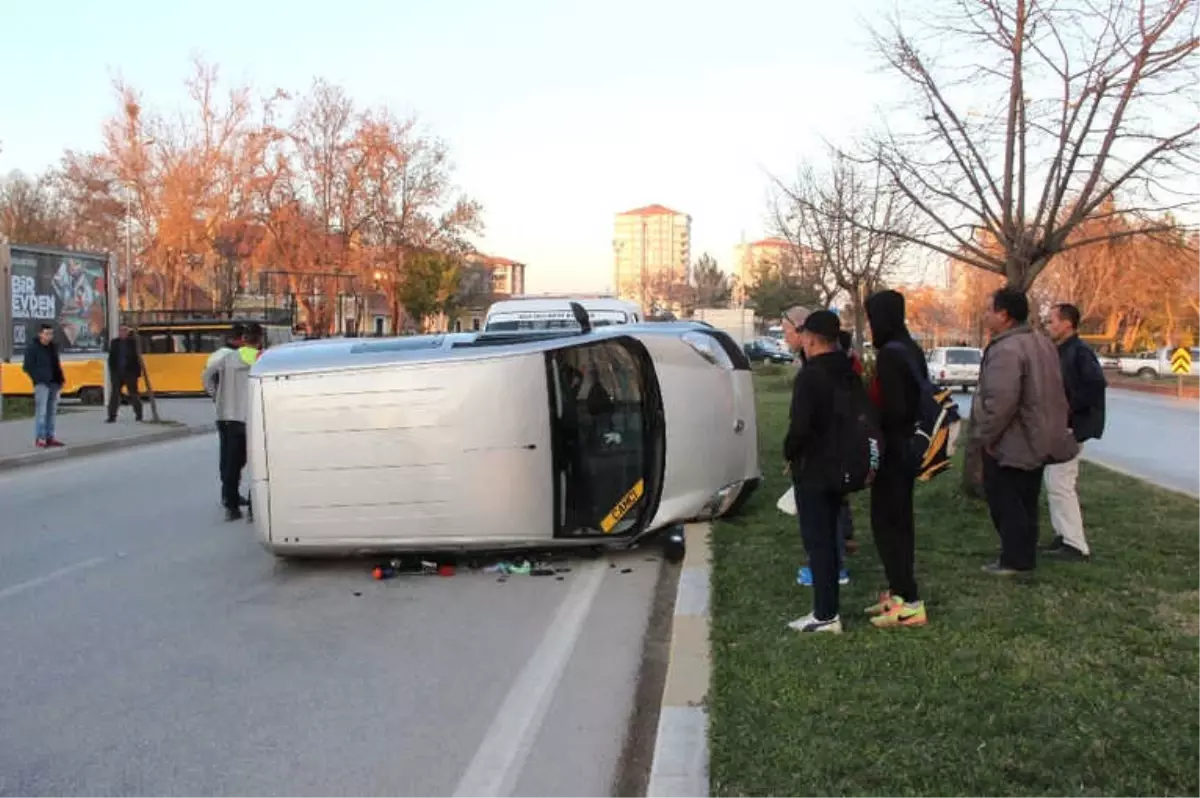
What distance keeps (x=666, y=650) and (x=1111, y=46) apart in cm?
691

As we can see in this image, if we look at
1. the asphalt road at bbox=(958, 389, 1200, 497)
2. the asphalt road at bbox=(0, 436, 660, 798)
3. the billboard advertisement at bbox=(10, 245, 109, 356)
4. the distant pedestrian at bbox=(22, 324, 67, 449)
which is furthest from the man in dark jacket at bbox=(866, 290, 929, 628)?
the billboard advertisement at bbox=(10, 245, 109, 356)

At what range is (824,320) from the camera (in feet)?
16.9

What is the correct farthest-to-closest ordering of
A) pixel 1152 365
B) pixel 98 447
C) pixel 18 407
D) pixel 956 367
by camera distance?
pixel 1152 365 < pixel 956 367 < pixel 18 407 < pixel 98 447

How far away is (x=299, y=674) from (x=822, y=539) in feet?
9.00

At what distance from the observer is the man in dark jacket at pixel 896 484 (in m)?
5.26

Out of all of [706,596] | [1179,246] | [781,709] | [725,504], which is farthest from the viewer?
[1179,246]

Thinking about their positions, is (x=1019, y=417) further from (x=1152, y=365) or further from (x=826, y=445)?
(x=1152, y=365)

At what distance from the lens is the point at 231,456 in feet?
31.1

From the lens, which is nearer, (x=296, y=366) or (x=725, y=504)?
(x=296, y=366)

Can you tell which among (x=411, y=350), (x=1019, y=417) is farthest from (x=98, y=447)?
(x=1019, y=417)

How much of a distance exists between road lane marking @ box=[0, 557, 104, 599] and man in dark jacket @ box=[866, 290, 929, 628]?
5605 mm

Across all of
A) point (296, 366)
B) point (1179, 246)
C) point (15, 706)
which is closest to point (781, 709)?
point (15, 706)

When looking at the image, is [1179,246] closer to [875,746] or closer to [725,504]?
[725,504]

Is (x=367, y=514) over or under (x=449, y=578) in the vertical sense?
over
